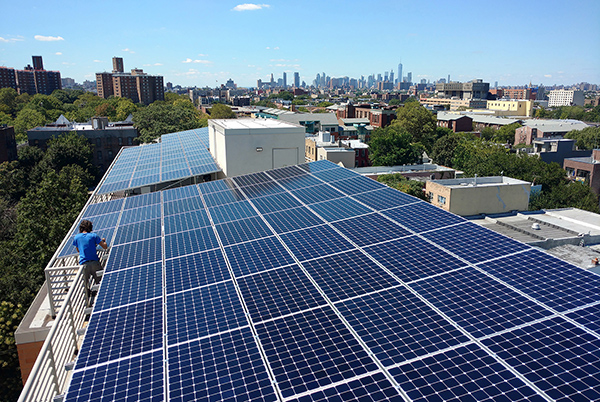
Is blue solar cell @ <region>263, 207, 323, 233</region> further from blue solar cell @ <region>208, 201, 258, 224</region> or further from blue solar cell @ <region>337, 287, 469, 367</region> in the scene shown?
blue solar cell @ <region>337, 287, 469, 367</region>

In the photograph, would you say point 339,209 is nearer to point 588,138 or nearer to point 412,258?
point 412,258

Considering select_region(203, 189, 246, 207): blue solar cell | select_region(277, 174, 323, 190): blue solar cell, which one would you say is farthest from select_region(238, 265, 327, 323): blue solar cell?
select_region(203, 189, 246, 207): blue solar cell

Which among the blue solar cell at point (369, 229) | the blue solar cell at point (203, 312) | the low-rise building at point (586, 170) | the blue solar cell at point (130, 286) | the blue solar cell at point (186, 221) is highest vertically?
the blue solar cell at point (369, 229)

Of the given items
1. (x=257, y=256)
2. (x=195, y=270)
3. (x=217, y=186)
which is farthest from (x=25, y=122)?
(x=257, y=256)

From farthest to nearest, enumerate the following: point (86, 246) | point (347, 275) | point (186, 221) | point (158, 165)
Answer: point (158, 165) < point (186, 221) < point (86, 246) < point (347, 275)

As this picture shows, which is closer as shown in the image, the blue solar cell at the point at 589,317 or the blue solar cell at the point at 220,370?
the blue solar cell at the point at 220,370

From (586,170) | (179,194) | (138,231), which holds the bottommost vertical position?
(586,170)

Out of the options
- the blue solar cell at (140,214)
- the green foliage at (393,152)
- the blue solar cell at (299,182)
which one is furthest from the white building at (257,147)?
the green foliage at (393,152)

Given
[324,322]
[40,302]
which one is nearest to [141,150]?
[40,302]

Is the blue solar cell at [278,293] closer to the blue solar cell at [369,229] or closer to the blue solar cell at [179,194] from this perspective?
the blue solar cell at [369,229]
